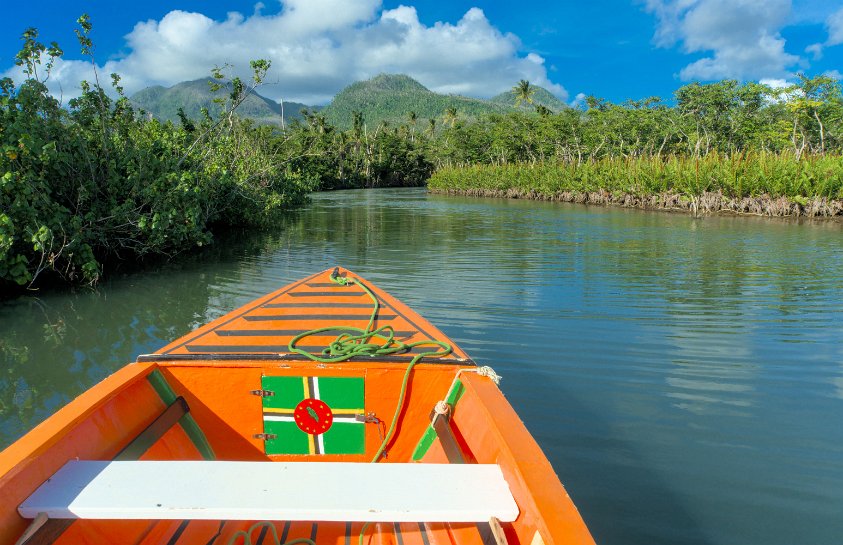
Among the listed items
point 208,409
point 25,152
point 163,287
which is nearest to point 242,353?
point 208,409

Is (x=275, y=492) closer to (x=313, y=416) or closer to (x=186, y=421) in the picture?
(x=313, y=416)

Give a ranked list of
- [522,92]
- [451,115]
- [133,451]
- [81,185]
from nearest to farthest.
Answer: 1. [133,451]
2. [81,185]
3. [522,92]
4. [451,115]

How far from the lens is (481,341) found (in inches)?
228

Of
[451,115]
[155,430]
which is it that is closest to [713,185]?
[155,430]

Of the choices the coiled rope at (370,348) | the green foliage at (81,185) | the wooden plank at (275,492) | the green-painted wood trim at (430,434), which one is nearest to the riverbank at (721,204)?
the green foliage at (81,185)

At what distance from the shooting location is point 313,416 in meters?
2.94

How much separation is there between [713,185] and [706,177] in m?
0.48

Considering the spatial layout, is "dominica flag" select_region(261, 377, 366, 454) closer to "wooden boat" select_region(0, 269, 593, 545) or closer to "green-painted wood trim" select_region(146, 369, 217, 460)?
"wooden boat" select_region(0, 269, 593, 545)

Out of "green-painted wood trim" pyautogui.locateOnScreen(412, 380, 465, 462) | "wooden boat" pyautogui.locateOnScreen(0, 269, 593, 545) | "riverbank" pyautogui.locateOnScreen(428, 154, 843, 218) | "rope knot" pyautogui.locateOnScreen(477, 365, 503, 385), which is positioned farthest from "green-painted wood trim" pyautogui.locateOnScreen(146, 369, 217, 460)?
"riverbank" pyautogui.locateOnScreen(428, 154, 843, 218)

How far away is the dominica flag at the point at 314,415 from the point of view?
9.53 feet

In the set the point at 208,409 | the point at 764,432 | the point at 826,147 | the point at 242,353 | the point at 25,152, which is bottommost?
the point at 764,432

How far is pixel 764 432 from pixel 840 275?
6.88 metres

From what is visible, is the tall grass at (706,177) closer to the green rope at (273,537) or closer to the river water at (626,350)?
the river water at (626,350)

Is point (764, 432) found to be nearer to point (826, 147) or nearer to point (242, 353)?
point (242, 353)
